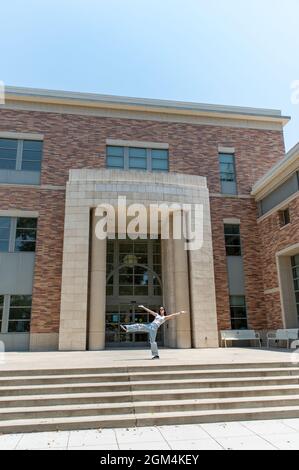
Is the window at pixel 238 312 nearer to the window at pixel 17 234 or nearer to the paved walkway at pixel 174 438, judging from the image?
the window at pixel 17 234

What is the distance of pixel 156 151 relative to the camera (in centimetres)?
2081

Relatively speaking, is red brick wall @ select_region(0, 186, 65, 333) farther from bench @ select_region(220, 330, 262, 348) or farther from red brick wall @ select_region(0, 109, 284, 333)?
bench @ select_region(220, 330, 262, 348)

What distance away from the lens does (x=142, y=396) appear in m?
7.43

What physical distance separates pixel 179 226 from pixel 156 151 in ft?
18.7

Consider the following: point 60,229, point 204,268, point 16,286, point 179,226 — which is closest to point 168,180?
point 179,226

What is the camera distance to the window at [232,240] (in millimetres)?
20078

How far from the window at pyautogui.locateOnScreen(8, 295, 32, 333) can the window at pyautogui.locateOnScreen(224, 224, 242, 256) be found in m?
11.2

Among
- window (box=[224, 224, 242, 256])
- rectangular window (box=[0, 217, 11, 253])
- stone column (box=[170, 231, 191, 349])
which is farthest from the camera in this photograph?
window (box=[224, 224, 242, 256])

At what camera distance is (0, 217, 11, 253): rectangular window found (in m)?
17.8

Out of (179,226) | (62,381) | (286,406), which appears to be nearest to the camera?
(286,406)

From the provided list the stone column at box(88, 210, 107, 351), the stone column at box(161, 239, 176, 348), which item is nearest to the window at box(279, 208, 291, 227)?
the stone column at box(161, 239, 176, 348)

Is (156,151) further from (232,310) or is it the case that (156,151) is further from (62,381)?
(62,381)

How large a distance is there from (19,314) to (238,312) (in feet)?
37.8

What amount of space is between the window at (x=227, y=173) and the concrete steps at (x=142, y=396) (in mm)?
13409
